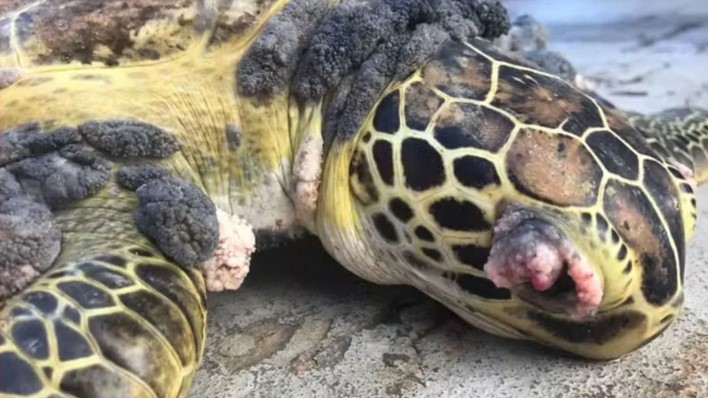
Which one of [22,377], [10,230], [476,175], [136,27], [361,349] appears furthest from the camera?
[136,27]

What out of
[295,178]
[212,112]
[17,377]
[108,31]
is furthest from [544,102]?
[17,377]

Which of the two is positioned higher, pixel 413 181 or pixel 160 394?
pixel 413 181

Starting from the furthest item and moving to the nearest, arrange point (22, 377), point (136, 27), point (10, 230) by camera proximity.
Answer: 1. point (136, 27)
2. point (10, 230)
3. point (22, 377)

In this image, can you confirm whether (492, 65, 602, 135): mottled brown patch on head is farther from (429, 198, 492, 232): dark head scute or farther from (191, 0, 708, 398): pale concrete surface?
(191, 0, 708, 398): pale concrete surface

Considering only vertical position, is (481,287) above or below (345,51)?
below

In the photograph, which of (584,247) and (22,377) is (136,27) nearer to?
(22,377)

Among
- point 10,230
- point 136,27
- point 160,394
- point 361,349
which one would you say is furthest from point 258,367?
point 136,27

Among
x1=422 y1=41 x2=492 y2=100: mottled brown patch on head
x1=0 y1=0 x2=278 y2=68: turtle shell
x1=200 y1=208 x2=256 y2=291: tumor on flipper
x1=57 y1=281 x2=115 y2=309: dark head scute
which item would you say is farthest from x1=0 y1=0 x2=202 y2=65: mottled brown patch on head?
x1=57 y1=281 x2=115 y2=309: dark head scute

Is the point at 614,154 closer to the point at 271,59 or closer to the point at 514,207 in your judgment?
the point at 514,207
